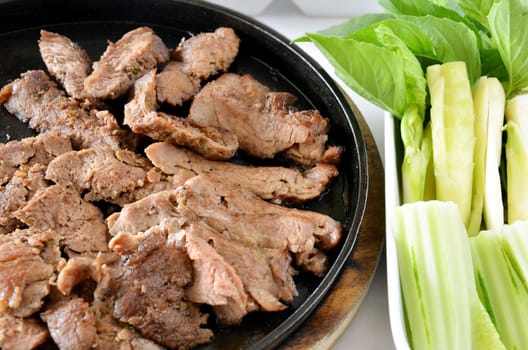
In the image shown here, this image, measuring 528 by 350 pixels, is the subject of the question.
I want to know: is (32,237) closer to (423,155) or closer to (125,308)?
(125,308)

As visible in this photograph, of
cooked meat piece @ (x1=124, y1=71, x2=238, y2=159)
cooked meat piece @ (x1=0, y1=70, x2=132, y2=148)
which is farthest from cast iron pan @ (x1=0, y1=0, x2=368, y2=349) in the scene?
cooked meat piece @ (x1=124, y1=71, x2=238, y2=159)

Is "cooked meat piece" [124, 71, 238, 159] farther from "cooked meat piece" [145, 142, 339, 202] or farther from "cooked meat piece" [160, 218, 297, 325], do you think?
"cooked meat piece" [160, 218, 297, 325]

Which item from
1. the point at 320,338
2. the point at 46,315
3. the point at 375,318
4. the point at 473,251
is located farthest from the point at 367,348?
the point at 46,315

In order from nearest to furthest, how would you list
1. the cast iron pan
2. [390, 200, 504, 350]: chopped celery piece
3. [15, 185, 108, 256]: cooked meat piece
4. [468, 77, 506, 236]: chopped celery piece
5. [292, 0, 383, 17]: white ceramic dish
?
[390, 200, 504, 350]: chopped celery piece
[15, 185, 108, 256]: cooked meat piece
[468, 77, 506, 236]: chopped celery piece
the cast iron pan
[292, 0, 383, 17]: white ceramic dish

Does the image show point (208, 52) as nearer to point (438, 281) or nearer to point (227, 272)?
point (227, 272)

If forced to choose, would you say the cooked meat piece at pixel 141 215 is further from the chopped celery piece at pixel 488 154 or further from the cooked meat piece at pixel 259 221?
the chopped celery piece at pixel 488 154

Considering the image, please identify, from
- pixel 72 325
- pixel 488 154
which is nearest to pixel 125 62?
pixel 72 325

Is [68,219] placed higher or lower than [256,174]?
lower
